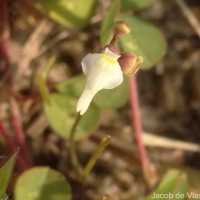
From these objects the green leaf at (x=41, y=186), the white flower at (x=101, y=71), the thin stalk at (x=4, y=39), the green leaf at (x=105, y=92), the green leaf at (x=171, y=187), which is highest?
the thin stalk at (x=4, y=39)

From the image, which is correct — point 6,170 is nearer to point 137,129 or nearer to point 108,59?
point 108,59

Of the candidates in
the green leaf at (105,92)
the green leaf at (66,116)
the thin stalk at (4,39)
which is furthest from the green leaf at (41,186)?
the thin stalk at (4,39)

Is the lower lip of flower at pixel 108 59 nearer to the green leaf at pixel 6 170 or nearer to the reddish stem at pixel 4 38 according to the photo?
the green leaf at pixel 6 170

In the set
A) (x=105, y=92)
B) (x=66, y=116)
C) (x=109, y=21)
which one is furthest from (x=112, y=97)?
(x=109, y=21)

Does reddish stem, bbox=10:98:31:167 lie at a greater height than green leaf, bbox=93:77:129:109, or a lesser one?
lesser

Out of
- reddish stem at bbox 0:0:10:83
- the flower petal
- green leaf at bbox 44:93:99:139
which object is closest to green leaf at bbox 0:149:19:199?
the flower petal

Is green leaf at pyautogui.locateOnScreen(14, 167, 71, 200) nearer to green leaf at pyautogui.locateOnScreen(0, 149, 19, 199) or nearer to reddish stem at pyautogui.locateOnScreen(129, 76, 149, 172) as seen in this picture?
green leaf at pyautogui.locateOnScreen(0, 149, 19, 199)
